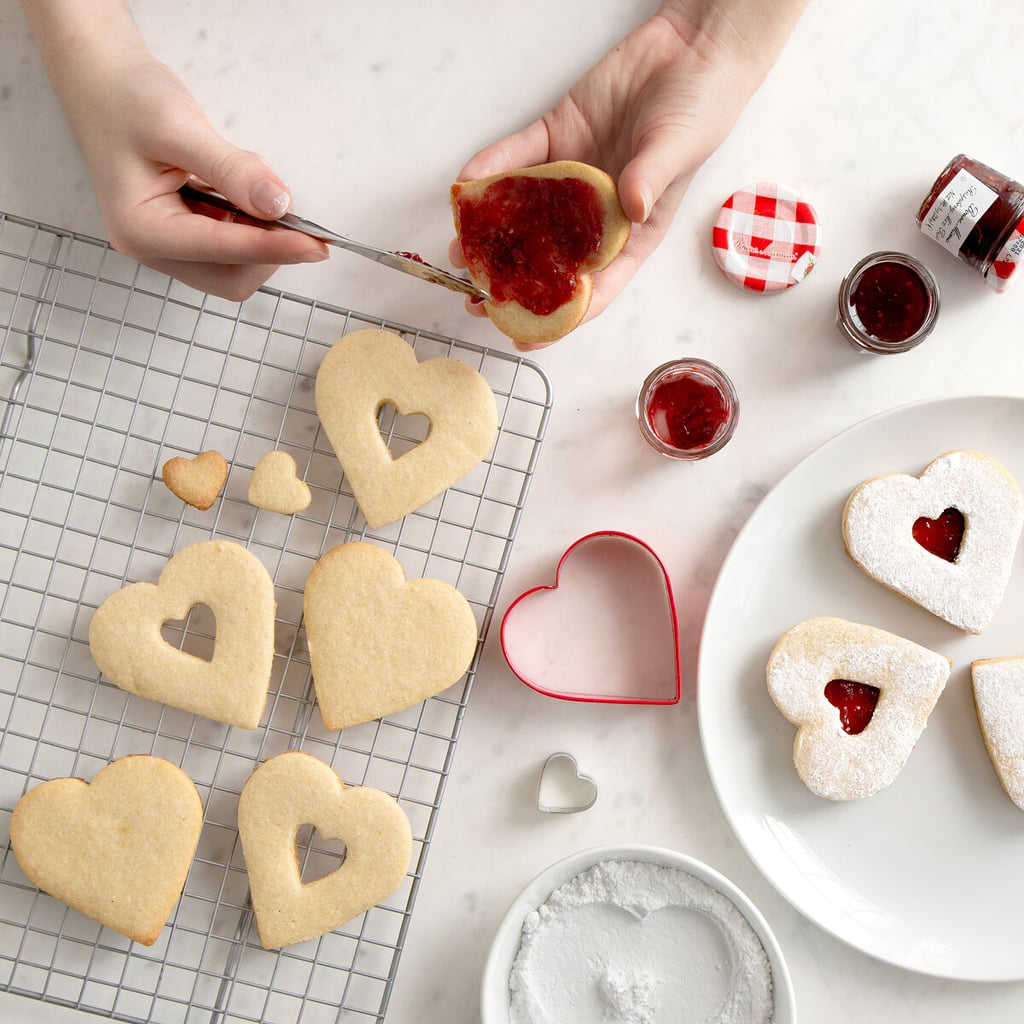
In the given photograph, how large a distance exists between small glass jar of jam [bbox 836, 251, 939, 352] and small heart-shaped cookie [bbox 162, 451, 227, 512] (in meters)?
1.25

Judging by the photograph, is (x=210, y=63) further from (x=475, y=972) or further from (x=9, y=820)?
(x=475, y=972)

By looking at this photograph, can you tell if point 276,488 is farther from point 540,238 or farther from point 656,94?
point 656,94

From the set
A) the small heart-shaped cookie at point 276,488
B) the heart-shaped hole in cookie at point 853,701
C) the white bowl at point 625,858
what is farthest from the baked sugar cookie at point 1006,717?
the small heart-shaped cookie at point 276,488

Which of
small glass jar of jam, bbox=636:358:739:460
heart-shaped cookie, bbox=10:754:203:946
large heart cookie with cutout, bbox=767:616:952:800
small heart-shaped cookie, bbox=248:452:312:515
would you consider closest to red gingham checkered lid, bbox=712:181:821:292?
small glass jar of jam, bbox=636:358:739:460

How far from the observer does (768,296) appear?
1910 millimetres

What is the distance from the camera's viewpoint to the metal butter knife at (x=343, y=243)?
1541mm

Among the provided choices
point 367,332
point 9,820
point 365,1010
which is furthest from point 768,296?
point 9,820

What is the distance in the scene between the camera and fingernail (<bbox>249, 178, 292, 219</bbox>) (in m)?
1.49

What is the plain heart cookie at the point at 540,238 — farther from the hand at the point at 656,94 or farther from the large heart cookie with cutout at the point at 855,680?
the large heart cookie with cutout at the point at 855,680

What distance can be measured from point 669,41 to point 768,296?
54 cm

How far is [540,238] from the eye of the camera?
1558mm

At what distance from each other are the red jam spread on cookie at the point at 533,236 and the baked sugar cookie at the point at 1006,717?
1.12m

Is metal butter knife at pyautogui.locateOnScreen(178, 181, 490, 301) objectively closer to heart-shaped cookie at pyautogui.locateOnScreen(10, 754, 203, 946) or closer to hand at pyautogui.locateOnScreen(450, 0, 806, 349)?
hand at pyautogui.locateOnScreen(450, 0, 806, 349)

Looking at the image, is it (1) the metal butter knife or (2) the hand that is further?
Result: (2) the hand
